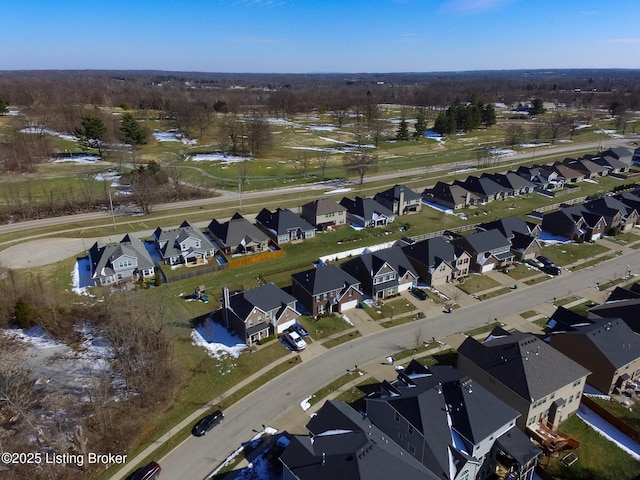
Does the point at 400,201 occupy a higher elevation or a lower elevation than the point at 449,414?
higher

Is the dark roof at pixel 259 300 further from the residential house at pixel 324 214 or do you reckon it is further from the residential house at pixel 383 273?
the residential house at pixel 324 214

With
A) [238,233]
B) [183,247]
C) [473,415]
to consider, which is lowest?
[473,415]

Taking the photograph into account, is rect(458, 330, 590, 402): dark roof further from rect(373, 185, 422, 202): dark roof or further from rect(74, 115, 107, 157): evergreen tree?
rect(74, 115, 107, 157): evergreen tree

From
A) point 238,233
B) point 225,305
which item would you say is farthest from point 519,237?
point 225,305

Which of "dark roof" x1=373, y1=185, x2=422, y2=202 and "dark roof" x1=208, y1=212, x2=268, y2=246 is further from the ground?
"dark roof" x1=373, y1=185, x2=422, y2=202

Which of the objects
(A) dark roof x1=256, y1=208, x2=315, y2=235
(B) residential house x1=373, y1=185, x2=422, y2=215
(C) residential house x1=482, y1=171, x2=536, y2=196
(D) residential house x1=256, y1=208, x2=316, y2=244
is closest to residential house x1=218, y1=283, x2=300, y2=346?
(D) residential house x1=256, y1=208, x2=316, y2=244

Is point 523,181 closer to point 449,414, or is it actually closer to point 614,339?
point 614,339

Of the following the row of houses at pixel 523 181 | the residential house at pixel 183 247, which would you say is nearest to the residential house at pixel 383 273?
the residential house at pixel 183 247
